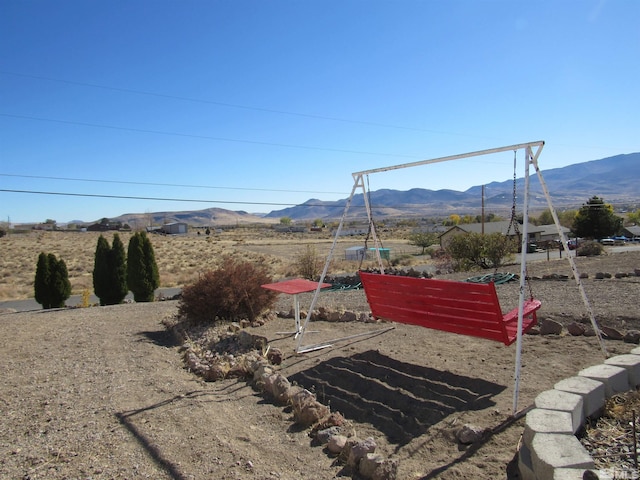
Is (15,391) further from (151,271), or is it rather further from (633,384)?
(151,271)

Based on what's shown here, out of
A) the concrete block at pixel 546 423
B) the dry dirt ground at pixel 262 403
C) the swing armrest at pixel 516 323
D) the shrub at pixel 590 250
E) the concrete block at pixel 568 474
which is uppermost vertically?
the swing armrest at pixel 516 323

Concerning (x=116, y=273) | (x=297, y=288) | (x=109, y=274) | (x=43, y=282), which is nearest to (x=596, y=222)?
(x=116, y=273)

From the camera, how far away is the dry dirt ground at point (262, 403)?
400cm

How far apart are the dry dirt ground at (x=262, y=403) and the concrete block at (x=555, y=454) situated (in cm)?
49

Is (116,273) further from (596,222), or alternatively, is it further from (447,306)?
(596,222)

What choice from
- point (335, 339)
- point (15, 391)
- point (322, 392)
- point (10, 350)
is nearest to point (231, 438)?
point (322, 392)

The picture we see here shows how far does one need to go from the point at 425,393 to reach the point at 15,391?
496 cm

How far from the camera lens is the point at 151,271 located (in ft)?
59.4

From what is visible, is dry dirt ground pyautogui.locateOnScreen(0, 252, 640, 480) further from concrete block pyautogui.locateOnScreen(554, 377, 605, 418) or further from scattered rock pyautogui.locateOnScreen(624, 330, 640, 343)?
concrete block pyautogui.locateOnScreen(554, 377, 605, 418)

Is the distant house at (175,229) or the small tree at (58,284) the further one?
the distant house at (175,229)

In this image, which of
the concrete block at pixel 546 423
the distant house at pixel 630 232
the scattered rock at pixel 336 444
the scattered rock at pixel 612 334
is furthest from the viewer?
the distant house at pixel 630 232

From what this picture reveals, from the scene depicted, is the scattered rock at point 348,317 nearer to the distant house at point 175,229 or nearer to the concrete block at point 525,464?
the concrete block at point 525,464

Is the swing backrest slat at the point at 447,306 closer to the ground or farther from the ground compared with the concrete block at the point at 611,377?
farther from the ground

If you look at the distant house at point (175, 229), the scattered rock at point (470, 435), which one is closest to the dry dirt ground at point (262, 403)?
the scattered rock at point (470, 435)
